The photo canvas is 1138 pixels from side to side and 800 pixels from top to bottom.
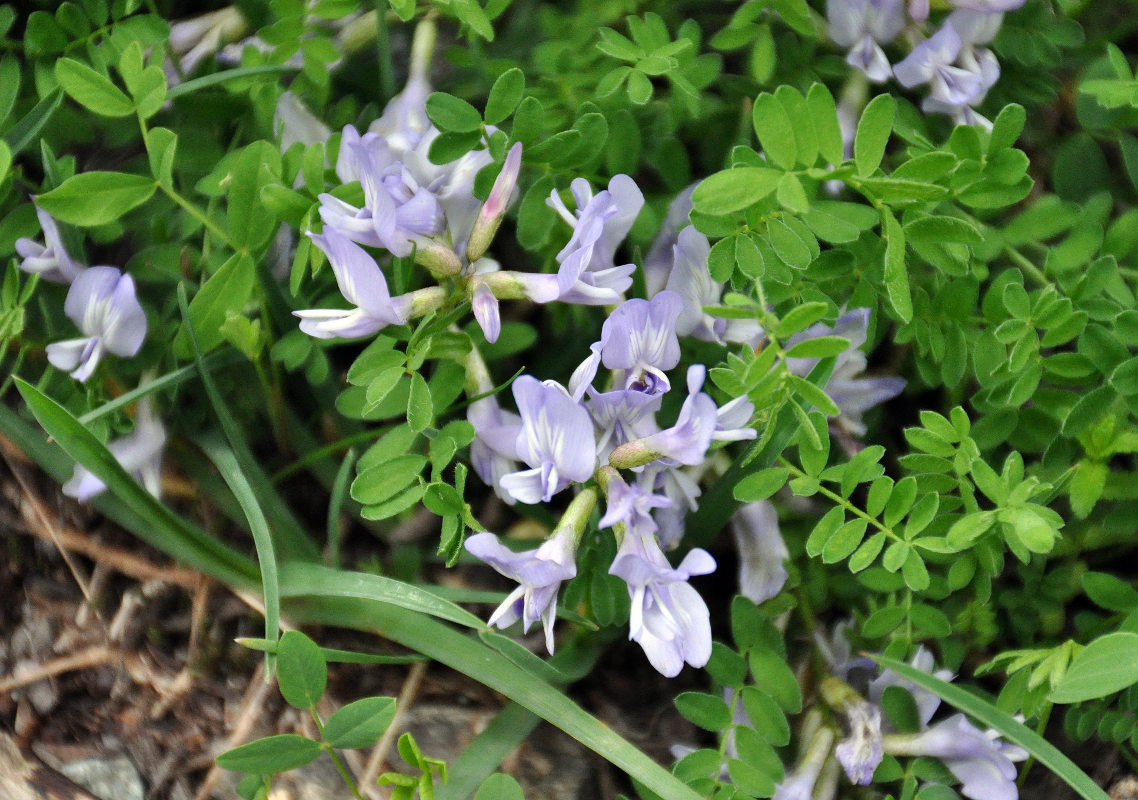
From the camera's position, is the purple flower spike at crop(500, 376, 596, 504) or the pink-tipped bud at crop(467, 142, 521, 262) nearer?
the purple flower spike at crop(500, 376, 596, 504)

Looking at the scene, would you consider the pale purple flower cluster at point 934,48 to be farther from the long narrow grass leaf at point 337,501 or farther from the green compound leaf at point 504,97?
the long narrow grass leaf at point 337,501

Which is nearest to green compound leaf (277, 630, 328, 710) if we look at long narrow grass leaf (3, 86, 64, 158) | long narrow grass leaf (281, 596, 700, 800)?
long narrow grass leaf (281, 596, 700, 800)

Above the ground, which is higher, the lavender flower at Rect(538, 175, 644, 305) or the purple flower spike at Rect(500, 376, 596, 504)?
the lavender flower at Rect(538, 175, 644, 305)

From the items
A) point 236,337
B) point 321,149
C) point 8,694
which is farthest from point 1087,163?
point 8,694

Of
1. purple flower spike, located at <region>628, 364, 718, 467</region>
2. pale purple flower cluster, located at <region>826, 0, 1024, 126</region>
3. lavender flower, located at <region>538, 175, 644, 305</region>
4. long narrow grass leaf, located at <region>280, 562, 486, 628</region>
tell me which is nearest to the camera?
purple flower spike, located at <region>628, 364, 718, 467</region>

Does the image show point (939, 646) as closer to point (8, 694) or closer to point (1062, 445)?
point (1062, 445)

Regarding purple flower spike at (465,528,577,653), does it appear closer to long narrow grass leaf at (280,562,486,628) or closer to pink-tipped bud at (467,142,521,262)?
long narrow grass leaf at (280,562,486,628)

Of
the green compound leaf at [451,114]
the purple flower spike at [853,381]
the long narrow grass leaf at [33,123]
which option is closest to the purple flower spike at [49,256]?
the long narrow grass leaf at [33,123]
